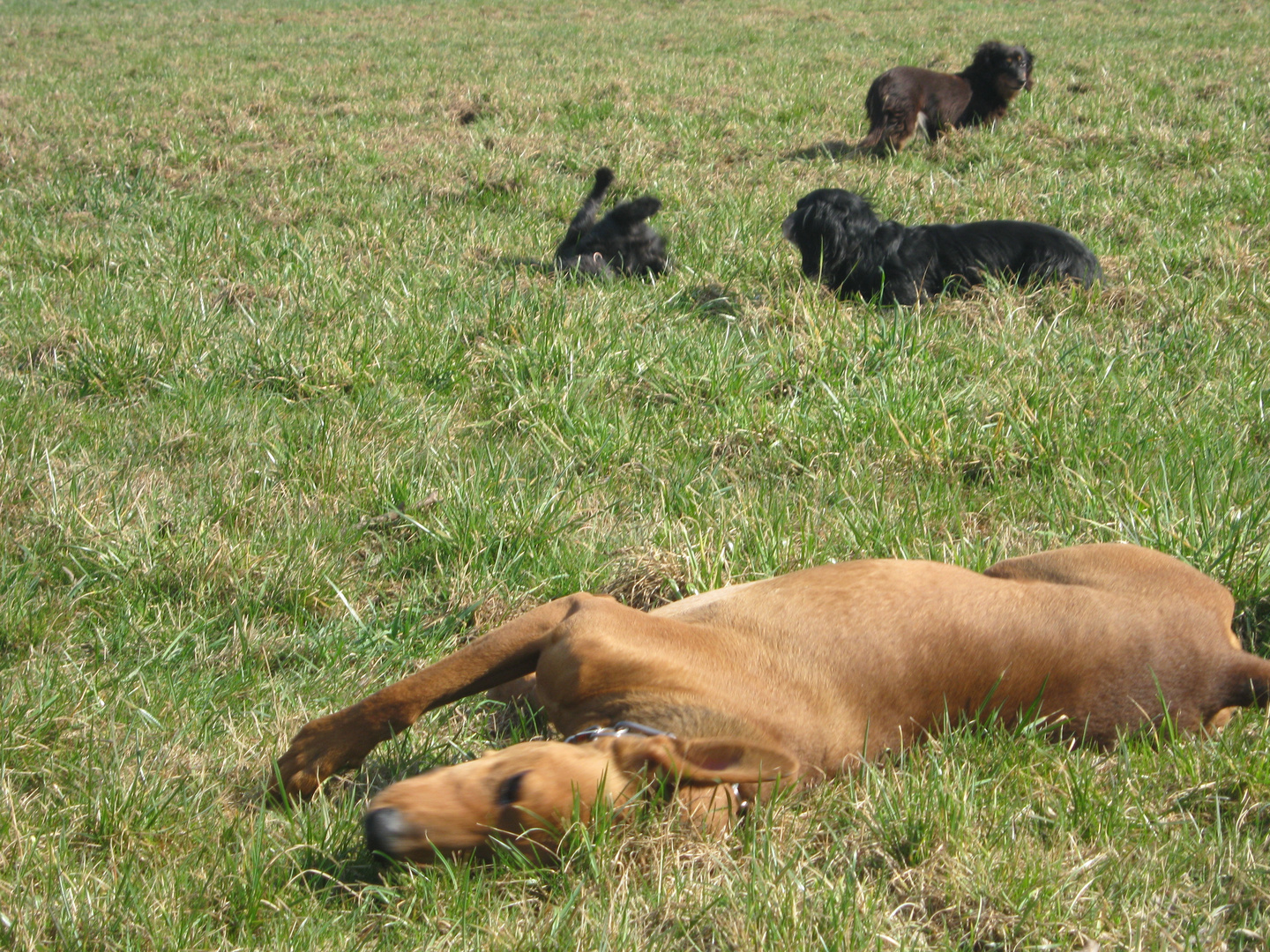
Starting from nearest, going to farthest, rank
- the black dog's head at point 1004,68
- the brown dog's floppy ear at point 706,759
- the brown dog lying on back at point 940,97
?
1. the brown dog's floppy ear at point 706,759
2. the brown dog lying on back at point 940,97
3. the black dog's head at point 1004,68

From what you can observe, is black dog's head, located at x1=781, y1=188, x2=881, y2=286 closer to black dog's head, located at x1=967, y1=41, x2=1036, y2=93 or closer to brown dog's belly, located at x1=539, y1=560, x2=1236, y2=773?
brown dog's belly, located at x1=539, y1=560, x2=1236, y2=773

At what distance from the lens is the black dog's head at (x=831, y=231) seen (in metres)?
5.70

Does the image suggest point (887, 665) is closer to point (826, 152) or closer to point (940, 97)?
point (826, 152)

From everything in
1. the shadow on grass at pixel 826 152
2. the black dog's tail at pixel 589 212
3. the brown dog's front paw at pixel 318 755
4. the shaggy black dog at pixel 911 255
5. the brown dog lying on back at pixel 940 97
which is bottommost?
the brown dog's front paw at pixel 318 755

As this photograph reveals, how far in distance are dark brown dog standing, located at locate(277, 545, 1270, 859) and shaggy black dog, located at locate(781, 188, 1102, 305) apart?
3.11 meters

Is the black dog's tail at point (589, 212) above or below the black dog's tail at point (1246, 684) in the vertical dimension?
above

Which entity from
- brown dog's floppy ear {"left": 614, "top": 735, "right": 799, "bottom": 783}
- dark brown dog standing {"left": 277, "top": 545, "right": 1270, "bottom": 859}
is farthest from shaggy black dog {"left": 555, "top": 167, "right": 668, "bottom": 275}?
brown dog's floppy ear {"left": 614, "top": 735, "right": 799, "bottom": 783}

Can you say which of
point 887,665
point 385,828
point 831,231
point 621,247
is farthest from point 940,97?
point 385,828

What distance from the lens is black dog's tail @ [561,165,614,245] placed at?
21.3 ft

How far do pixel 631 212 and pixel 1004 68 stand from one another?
505cm

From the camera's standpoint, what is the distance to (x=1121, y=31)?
15.5 m

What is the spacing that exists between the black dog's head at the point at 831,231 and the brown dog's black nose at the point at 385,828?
4211 millimetres

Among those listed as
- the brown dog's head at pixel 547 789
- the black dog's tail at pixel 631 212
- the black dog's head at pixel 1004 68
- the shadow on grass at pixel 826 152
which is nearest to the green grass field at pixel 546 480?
the brown dog's head at pixel 547 789

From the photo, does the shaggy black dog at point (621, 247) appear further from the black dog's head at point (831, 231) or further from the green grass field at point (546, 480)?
the black dog's head at point (831, 231)
